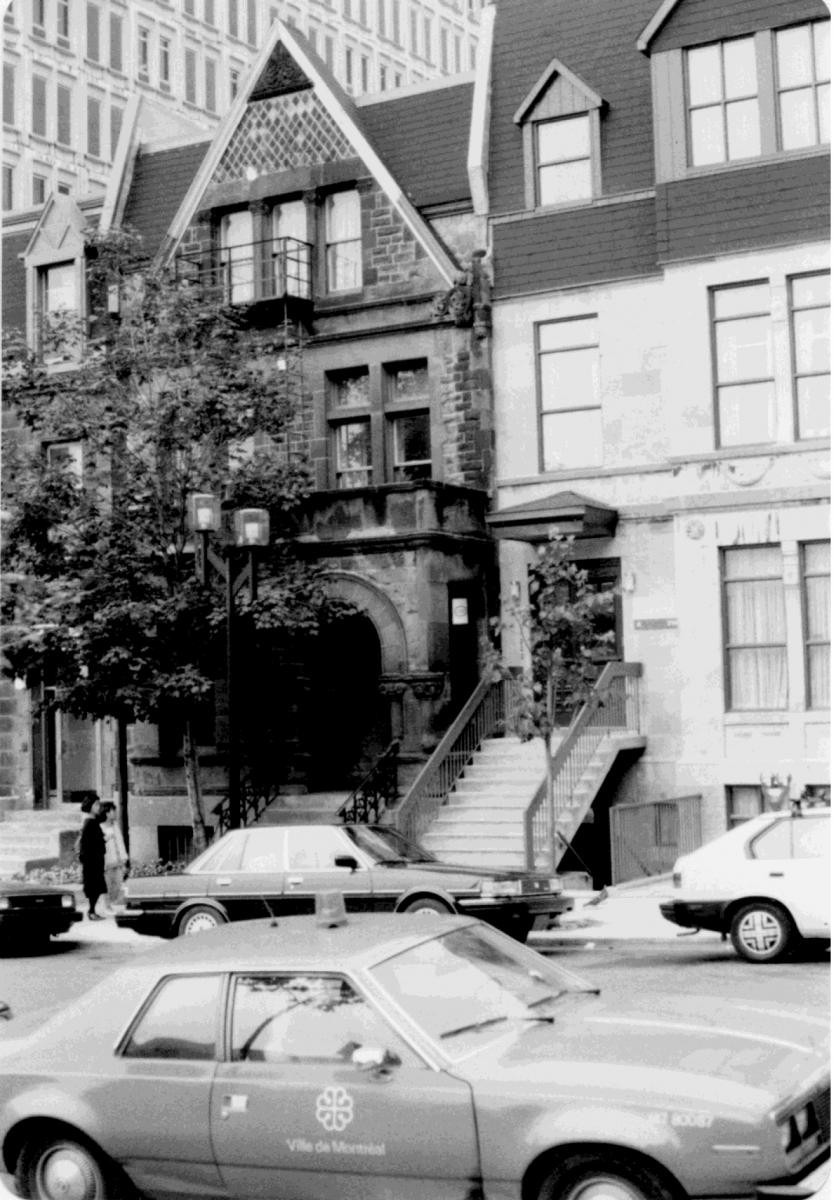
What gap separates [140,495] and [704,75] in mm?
11026

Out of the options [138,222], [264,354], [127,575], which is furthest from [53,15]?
[127,575]

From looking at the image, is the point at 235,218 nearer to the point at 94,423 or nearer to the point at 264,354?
the point at 264,354

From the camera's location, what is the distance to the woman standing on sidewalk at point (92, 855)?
2281cm

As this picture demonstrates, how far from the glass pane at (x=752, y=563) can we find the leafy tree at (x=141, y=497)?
649 centimetres

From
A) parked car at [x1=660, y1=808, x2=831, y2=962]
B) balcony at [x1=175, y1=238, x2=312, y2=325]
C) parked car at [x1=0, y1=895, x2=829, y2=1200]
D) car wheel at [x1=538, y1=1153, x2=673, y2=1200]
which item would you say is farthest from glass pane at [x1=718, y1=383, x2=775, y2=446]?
car wheel at [x1=538, y1=1153, x2=673, y2=1200]

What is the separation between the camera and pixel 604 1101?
274 inches

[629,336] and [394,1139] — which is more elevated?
[629,336]

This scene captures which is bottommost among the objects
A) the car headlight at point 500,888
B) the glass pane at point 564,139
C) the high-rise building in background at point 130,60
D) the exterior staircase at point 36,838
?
the exterior staircase at point 36,838

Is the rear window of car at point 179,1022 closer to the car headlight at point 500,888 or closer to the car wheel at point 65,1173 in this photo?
the car wheel at point 65,1173

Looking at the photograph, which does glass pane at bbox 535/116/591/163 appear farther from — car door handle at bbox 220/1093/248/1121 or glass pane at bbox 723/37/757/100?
car door handle at bbox 220/1093/248/1121

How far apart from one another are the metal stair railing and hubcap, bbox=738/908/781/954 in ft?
19.7

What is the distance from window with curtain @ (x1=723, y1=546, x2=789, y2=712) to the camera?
25.8 m

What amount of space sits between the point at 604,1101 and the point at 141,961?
101 inches

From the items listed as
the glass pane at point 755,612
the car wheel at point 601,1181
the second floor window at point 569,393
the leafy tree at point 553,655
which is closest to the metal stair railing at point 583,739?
the leafy tree at point 553,655
